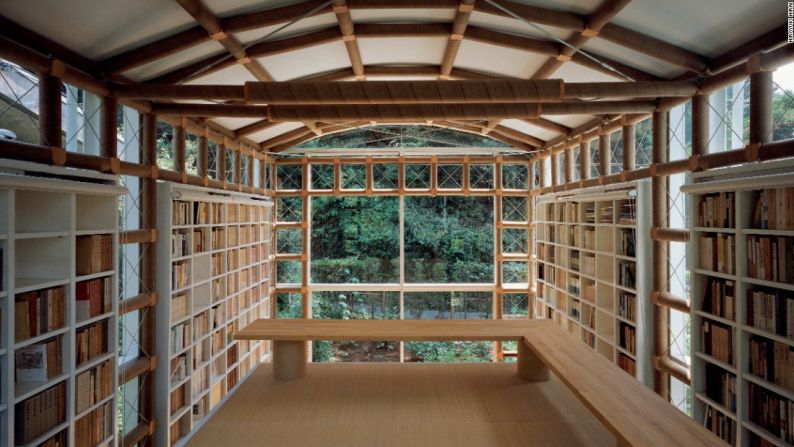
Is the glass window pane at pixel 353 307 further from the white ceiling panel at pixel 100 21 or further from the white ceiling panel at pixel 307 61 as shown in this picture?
the white ceiling panel at pixel 100 21

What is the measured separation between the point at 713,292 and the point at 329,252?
6.57m

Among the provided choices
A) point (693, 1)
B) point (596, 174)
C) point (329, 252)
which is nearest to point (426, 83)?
point (693, 1)

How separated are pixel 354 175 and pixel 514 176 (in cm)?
302

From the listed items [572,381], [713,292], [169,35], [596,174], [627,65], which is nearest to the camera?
[572,381]

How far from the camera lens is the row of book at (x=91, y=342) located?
306 cm

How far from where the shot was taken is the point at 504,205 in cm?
873

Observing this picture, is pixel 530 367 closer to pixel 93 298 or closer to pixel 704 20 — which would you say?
pixel 704 20

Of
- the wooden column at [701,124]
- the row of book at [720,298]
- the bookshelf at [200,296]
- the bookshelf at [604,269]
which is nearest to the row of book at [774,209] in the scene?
the row of book at [720,298]

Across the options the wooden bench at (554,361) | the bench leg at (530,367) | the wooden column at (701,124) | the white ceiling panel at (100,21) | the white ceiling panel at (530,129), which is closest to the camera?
the wooden bench at (554,361)

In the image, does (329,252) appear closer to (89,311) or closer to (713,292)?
(89,311)

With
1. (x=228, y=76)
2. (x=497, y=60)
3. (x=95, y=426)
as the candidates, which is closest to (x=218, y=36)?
(x=228, y=76)

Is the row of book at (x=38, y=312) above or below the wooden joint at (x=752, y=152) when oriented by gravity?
below

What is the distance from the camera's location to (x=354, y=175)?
8.70 metres

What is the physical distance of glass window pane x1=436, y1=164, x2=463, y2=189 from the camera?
342 inches
